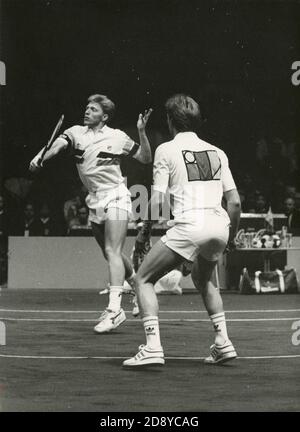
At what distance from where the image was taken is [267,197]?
23.1m

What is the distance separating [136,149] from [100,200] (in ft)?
2.38

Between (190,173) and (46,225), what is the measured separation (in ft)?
43.5

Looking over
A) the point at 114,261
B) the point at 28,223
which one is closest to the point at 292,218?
the point at 28,223

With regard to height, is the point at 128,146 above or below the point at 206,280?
above

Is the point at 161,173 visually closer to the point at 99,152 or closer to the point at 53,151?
the point at 53,151

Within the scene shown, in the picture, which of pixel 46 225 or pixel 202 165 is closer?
pixel 202 165

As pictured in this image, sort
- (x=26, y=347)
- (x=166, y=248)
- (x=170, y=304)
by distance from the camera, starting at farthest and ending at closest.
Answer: (x=170, y=304)
(x=26, y=347)
(x=166, y=248)

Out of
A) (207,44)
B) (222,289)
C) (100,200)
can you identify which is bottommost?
(222,289)

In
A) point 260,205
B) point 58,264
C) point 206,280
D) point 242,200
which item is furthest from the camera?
point 242,200

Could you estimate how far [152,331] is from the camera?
27.8 ft

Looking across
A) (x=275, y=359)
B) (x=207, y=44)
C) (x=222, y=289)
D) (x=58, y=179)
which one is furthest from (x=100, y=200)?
(x=58, y=179)

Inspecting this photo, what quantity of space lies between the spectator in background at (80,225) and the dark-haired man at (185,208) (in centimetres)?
1260

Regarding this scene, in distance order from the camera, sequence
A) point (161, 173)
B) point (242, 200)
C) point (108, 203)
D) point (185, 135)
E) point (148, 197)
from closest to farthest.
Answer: point (161, 173) → point (185, 135) → point (108, 203) → point (242, 200) → point (148, 197)

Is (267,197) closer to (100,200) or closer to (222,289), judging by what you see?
(222,289)
